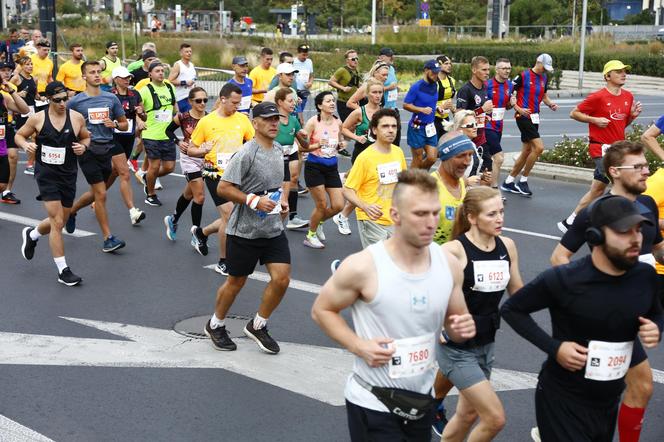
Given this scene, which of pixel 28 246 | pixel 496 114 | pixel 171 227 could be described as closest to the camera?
pixel 28 246

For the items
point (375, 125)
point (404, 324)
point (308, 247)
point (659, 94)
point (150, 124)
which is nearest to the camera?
point (404, 324)

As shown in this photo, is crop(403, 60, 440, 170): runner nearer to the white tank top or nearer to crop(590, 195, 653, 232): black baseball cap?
the white tank top

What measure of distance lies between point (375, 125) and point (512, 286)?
3158 mm

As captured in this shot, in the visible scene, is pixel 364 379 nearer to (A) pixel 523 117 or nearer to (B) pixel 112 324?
(B) pixel 112 324

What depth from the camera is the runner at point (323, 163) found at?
35.8 ft

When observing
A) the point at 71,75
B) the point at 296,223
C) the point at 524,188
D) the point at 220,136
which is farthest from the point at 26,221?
the point at 524,188

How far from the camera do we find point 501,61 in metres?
13.9

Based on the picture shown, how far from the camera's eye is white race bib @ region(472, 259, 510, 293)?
5.34m

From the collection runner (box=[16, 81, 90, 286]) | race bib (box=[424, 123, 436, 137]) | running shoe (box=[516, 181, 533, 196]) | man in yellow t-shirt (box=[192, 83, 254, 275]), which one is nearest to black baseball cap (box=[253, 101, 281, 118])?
man in yellow t-shirt (box=[192, 83, 254, 275])

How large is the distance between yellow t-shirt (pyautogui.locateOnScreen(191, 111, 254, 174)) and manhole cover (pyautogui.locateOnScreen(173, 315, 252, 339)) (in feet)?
6.28

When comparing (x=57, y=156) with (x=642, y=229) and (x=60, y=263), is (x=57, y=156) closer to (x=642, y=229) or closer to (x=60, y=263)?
(x=60, y=263)

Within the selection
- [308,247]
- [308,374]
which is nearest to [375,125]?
[308,374]

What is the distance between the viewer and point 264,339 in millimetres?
7648

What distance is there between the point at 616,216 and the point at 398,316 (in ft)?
3.39
